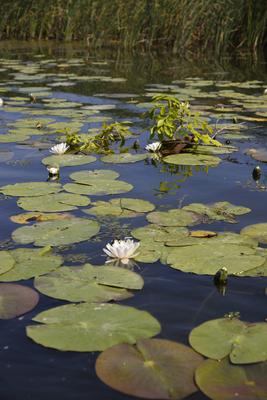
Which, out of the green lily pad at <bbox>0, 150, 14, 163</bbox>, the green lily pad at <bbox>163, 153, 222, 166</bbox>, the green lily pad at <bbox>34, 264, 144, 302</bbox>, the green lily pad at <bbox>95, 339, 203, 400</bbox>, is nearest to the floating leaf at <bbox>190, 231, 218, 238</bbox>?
the green lily pad at <bbox>34, 264, 144, 302</bbox>

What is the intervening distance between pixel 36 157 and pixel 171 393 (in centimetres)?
272

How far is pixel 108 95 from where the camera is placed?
22.2 feet

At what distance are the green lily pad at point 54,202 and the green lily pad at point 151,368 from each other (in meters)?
1.29

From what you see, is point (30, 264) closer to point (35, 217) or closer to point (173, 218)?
point (35, 217)

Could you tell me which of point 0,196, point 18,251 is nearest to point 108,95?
point 0,196

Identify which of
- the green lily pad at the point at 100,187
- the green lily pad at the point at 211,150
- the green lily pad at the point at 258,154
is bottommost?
the green lily pad at the point at 100,187

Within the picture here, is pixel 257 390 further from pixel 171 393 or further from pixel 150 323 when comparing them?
pixel 150 323

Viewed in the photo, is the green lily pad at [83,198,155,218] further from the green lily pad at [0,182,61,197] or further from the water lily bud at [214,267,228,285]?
the water lily bud at [214,267,228,285]

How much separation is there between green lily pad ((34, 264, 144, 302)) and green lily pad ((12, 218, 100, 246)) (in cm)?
29

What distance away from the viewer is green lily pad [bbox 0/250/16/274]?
6.91 ft

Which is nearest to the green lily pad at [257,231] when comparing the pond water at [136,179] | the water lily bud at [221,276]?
the pond water at [136,179]

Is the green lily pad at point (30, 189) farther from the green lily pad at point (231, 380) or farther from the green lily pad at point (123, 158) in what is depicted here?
the green lily pad at point (231, 380)

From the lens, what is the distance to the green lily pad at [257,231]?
7.89 ft

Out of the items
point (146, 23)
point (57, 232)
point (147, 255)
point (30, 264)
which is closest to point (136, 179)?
point (57, 232)
